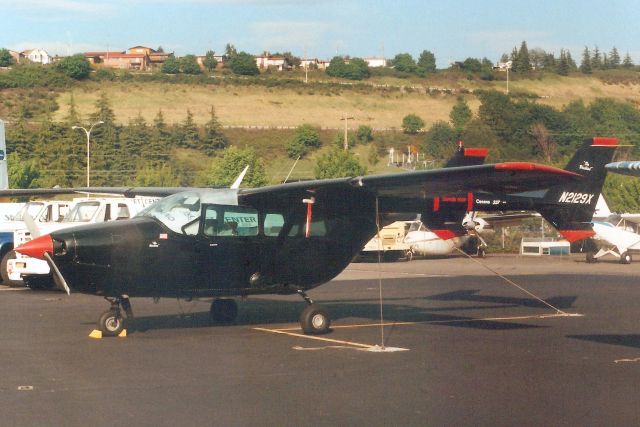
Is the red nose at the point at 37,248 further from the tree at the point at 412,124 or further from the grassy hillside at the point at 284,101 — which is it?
the tree at the point at 412,124

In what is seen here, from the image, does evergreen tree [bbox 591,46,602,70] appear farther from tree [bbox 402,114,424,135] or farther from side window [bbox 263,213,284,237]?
side window [bbox 263,213,284,237]

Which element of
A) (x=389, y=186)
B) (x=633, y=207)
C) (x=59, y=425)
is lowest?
(x=633, y=207)

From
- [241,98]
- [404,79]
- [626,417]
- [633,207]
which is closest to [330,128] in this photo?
[404,79]

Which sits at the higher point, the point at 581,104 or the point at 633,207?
the point at 581,104

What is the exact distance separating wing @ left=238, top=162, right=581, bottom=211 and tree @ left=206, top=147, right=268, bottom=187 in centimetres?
4367

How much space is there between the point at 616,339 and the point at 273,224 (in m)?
5.21

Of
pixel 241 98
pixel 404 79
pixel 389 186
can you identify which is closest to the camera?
pixel 389 186

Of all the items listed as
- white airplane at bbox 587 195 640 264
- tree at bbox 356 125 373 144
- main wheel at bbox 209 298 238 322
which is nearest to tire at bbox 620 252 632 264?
white airplane at bbox 587 195 640 264

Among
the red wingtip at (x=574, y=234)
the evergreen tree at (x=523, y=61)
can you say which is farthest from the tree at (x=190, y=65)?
the red wingtip at (x=574, y=234)

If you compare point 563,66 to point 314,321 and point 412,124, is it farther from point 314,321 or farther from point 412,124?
point 314,321

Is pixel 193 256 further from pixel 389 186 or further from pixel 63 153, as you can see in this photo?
pixel 63 153

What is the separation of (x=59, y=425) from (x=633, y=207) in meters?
48.6

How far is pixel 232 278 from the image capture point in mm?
14445

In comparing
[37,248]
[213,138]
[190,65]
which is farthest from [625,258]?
[190,65]
